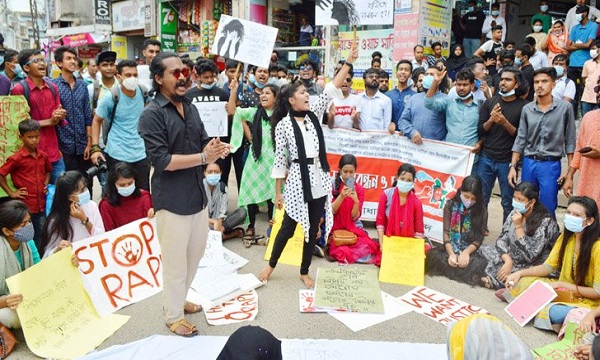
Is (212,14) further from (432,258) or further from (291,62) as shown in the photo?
(432,258)

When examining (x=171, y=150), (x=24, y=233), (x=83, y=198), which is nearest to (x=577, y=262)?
(x=171, y=150)

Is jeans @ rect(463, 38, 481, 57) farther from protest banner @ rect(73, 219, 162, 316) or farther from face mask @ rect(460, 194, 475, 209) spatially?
protest banner @ rect(73, 219, 162, 316)

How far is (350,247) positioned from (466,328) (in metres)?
3.54

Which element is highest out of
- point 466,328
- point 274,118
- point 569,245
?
point 274,118

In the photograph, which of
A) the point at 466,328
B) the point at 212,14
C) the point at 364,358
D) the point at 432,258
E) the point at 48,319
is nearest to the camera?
the point at 466,328

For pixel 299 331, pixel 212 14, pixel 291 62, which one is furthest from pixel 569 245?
pixel 212 14

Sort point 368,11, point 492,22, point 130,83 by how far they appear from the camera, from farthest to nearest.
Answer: point 492,22
point 368,11
point 130,83

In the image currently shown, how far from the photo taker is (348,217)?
5.46 meters

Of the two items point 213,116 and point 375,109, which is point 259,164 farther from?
point 375,109

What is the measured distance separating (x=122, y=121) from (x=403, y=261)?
3.09m

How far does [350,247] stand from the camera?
5.27 metres

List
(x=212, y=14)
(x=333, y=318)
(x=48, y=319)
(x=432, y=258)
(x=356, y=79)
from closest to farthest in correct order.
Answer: (x=48, y=319) < (x=333, y=318) < (x=432, y=258) < (x=356, y=79) < (x=212, y=14)

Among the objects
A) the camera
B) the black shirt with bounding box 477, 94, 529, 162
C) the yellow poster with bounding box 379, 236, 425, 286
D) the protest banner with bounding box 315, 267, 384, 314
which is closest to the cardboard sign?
the yellow poster with bounding box 379, 236, 425, 286

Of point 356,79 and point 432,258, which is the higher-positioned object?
point 356,79
